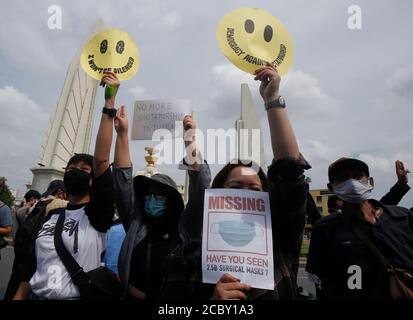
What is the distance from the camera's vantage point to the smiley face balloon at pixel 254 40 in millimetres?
2033

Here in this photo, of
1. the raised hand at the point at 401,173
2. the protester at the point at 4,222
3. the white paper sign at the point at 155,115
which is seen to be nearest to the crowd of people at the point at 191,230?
the white paper sign at the point at 155,115

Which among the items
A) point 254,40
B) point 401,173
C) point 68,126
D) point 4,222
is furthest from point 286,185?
point 68,126

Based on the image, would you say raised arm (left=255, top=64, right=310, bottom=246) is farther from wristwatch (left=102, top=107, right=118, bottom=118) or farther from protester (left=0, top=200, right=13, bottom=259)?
protester (left=0, top=200, right=13, bottom=259)

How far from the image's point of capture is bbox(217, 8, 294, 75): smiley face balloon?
2.03 meters

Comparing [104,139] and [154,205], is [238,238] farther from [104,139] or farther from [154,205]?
[104,139]

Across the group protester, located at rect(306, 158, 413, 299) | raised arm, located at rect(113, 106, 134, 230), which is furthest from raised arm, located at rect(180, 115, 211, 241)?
protester, located at rect(306, 158, 413, 299)

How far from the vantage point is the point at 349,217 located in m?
2.08

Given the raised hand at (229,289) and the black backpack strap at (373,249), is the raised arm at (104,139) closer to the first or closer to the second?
the raised hand at (229,289)

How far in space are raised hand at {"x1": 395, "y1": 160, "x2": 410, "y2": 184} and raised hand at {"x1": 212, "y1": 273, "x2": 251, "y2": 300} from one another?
108 inches

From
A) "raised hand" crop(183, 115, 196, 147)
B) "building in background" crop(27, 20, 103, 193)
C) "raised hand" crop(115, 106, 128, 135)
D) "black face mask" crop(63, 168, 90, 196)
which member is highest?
"building in background" crop(27, 20, 103, 193)

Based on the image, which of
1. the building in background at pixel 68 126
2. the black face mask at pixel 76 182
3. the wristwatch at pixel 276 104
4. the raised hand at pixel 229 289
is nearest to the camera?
the raised hand at pixel 229 289
